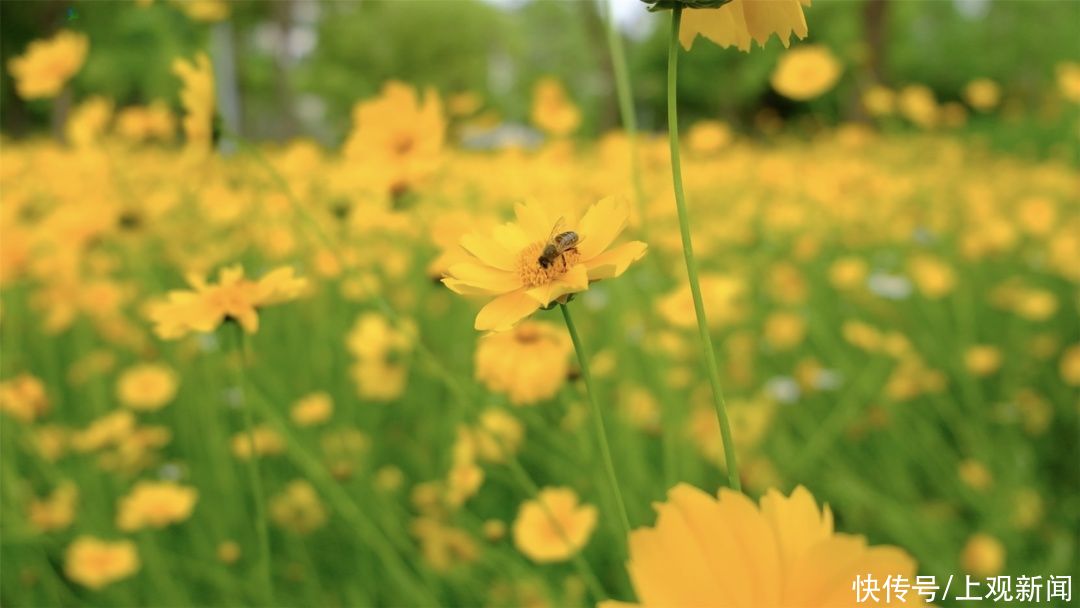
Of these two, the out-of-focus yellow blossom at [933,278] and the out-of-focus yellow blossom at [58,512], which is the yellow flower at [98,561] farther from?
the out-of-focus yellow blossom at [933,278]

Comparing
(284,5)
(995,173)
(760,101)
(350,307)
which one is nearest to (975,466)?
(350,307)

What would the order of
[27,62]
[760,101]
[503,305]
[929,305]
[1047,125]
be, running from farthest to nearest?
1. [760,101]
2. [1047,125]
3. [929,305]
4. [27,62]
5. [503,305]

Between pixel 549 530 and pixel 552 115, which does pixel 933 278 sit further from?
pixel 549 530

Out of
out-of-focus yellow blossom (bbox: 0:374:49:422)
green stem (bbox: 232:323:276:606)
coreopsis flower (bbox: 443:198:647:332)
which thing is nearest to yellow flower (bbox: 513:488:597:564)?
green stem (bbox: 232:323:276:606)

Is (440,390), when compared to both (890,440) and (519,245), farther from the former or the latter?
(519,245)

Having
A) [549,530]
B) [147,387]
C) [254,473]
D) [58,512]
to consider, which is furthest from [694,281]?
[147,387]

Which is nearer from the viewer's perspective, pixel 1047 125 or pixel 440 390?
pixel 440 390

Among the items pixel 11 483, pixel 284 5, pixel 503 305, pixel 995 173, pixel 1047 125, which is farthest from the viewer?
pixel 284 5
